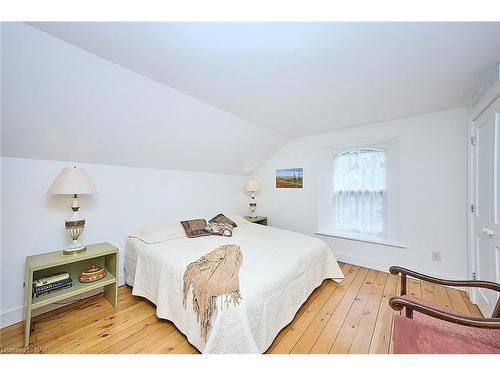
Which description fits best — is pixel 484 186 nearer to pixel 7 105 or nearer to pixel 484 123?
pixel 484 123

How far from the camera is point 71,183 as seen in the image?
5.47ft

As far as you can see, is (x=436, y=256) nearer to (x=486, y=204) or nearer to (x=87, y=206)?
(x=486, y=204)

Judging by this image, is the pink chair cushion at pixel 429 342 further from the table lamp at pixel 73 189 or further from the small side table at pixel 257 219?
the small side table at pixel 257 219

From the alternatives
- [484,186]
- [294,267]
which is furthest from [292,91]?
[484,186]

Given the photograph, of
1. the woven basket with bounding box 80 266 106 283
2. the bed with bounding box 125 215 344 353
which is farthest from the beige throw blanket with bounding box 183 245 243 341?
the woven basket with bounding box 80 266 106 283

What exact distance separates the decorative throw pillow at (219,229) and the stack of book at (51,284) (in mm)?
1421

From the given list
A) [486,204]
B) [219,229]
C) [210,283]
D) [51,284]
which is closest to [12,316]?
[51,284]

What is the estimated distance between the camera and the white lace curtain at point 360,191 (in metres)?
2.89

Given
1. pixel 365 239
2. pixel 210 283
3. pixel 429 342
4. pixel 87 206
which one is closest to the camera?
pixel 429 342

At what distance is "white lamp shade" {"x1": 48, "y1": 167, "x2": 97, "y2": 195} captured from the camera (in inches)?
64.8

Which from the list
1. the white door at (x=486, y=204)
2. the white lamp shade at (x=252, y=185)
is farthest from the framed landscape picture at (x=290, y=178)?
the white door at (x=486, y=204)

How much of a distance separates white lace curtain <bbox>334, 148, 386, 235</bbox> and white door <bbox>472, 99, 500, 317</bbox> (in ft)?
3.32

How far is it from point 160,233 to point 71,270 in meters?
0.90
